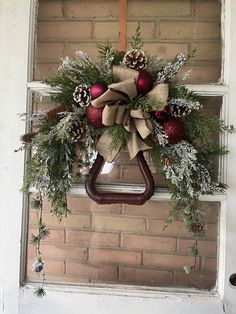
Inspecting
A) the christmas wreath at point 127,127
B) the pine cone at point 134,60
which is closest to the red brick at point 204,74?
the christmas wreath at point 127,127

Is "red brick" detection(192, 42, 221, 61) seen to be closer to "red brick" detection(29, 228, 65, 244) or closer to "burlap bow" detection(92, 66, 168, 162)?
"burlap bow" detection(92, 66, 168, 162)

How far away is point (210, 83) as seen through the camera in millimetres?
972

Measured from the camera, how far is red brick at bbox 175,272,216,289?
0.99 metres

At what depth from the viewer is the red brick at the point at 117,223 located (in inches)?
40.0

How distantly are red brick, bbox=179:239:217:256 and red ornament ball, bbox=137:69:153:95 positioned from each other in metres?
0.47

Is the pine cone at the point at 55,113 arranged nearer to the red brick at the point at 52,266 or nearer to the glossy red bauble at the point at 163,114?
the glossy red bauble at the point at 163,114

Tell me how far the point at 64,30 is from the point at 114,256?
719 mm

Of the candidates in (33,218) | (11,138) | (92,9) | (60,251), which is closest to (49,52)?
(92,9)

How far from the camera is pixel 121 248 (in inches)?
40.3

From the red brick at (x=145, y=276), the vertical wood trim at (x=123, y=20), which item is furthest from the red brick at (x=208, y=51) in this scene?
the red brick at (x=145, y=276)

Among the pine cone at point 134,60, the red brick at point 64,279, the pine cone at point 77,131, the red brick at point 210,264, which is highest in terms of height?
the pine cone at point 134,60

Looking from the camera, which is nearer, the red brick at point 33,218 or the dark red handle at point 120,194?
the dark red handle at point 120,194

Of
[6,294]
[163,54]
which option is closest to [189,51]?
[163,54]

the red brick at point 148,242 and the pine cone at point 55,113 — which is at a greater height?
the pine cone at point 55,113
